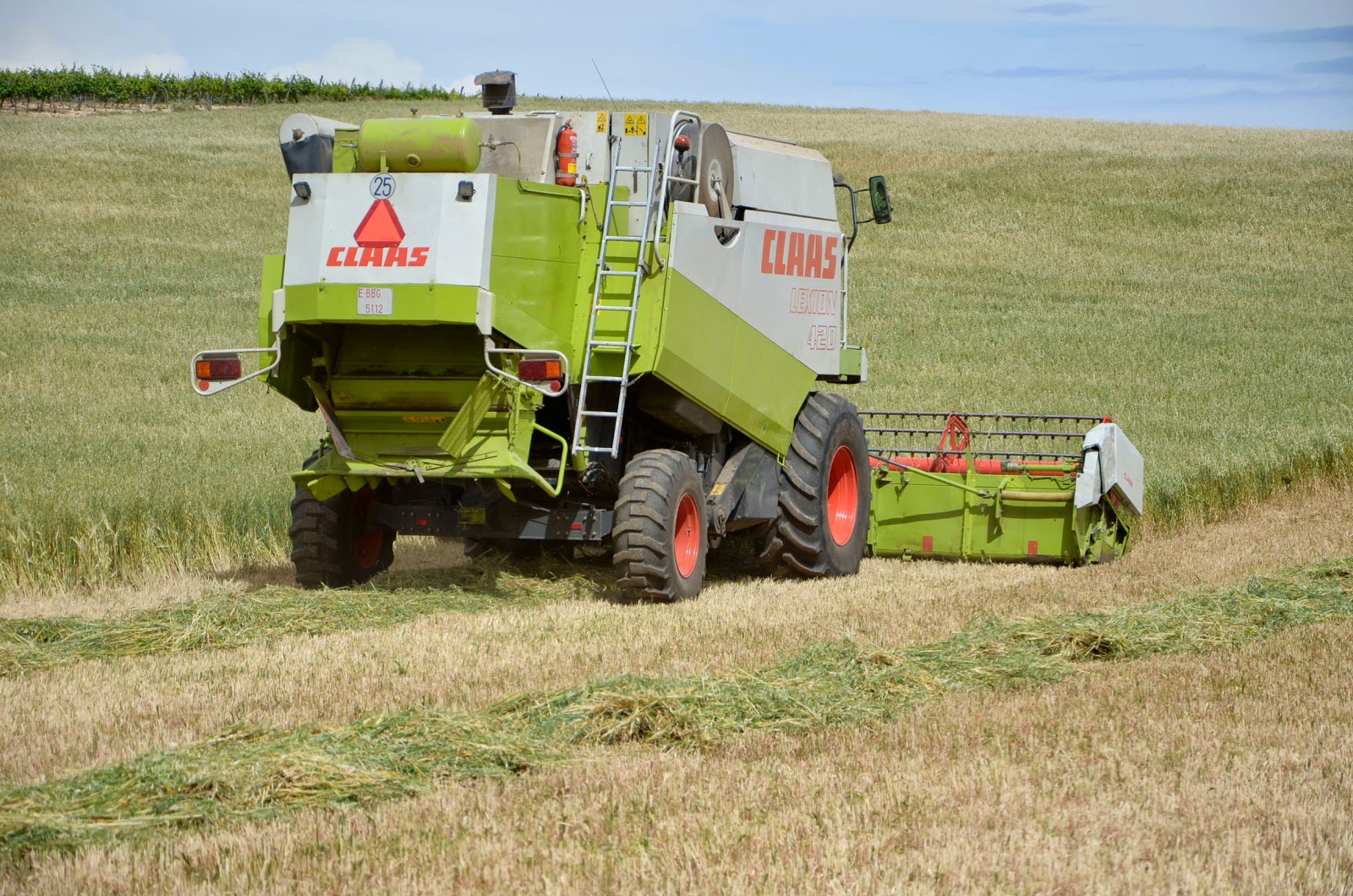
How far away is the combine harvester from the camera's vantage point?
808cm

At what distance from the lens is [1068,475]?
11172 mm

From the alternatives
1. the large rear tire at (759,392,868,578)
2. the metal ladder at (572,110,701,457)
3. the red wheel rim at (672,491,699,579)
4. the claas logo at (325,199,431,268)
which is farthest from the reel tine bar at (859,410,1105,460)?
the claas logo at (325,199,431,268)

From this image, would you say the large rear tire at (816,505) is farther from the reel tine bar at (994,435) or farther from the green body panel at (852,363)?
the reel tine bar at (994,435)

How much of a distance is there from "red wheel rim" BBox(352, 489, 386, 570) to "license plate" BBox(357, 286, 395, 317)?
5.59ft

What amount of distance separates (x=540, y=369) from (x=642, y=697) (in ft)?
8.79

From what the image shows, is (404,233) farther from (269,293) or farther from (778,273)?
(778,273)

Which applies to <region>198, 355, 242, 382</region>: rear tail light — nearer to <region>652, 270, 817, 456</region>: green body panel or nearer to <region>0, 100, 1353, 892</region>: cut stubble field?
<region>0, 100, 1353, 892</region>: cut stubble field

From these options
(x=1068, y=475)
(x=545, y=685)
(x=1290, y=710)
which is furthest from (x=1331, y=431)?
(x=545, y=685)

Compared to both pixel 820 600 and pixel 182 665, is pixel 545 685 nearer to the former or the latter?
pixel 182 665

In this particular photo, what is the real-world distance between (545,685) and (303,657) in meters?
1.35

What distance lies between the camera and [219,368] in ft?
27.5

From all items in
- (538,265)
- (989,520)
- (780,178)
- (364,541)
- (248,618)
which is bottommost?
(248,618)

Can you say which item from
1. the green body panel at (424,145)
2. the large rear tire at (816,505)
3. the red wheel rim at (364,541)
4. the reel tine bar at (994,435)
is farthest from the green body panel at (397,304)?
the reel tine bar at (994,435)

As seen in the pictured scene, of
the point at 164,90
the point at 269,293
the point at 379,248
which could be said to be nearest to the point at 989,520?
the point at 379,248
